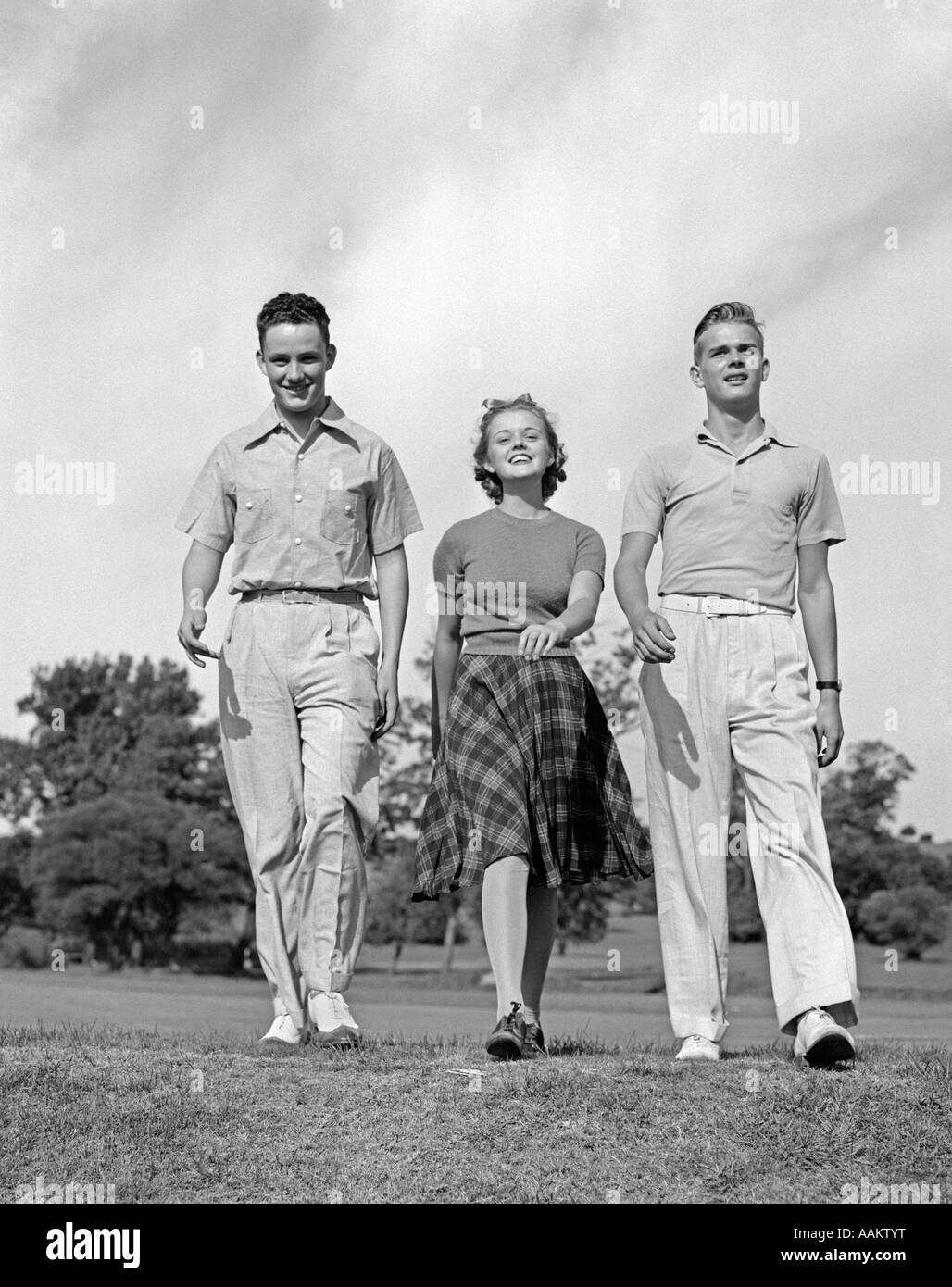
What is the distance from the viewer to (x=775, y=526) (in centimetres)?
564

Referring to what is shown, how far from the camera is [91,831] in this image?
1612 inches

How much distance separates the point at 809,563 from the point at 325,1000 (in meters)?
2.54

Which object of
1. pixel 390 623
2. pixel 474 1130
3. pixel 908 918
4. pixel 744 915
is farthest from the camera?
pixel 744 915

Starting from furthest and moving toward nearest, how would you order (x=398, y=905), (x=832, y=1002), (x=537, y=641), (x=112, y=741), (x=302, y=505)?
(x=112, y=741) → (x=398, y=905) → (x=302, y=505) → (x=537, y=641) → (x=832, y=1002)

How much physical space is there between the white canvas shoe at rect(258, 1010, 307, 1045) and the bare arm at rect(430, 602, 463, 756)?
1219 mm

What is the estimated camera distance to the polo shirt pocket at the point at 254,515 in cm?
604

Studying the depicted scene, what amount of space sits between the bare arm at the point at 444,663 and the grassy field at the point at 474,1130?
4.62 feet

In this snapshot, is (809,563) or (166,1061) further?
(809,563)

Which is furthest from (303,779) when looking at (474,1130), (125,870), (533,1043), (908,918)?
(125,870)

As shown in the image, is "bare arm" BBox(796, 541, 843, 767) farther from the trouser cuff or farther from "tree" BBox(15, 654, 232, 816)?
"tree" BBox(15, 654, 232, 816)

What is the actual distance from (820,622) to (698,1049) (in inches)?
65.8

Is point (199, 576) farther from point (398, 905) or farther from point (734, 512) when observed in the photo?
point (398, 905)
